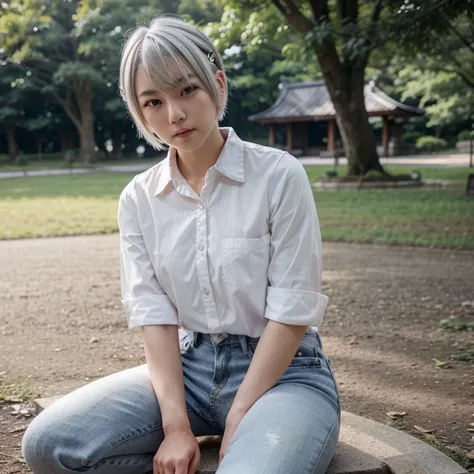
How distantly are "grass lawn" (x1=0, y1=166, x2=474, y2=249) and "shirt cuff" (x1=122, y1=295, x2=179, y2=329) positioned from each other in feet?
19.5

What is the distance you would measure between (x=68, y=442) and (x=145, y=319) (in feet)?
1.31

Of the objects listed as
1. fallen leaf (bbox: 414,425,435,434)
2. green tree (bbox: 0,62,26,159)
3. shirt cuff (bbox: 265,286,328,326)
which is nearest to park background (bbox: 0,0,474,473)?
fallen leaf (bbox: 414,425,435,434)

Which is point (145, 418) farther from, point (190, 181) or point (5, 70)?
point (5, 70)

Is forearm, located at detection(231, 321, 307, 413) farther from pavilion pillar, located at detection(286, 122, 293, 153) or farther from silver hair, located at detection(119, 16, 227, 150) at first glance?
pavilion pillar, located at detection(286, 122, 293, 153)

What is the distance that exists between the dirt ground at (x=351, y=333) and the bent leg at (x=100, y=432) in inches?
23.8

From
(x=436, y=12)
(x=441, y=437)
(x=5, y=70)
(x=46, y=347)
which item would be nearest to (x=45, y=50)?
(x=5, y=70)

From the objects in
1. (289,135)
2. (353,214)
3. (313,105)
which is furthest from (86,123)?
(353,214)

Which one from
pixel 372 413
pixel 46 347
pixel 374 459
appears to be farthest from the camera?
pixel 46 347

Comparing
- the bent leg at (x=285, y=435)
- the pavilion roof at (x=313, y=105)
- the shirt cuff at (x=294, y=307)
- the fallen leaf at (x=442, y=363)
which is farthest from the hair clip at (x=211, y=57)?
the pavilion roof at (x=313, y=105)

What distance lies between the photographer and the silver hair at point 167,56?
185cm

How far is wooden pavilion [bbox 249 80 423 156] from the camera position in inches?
1147

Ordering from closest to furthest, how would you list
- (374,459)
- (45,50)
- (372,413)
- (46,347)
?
(374,459), (372,413), (46,347), (45,50)

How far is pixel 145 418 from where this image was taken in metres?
1.96

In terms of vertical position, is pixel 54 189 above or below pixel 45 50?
below
